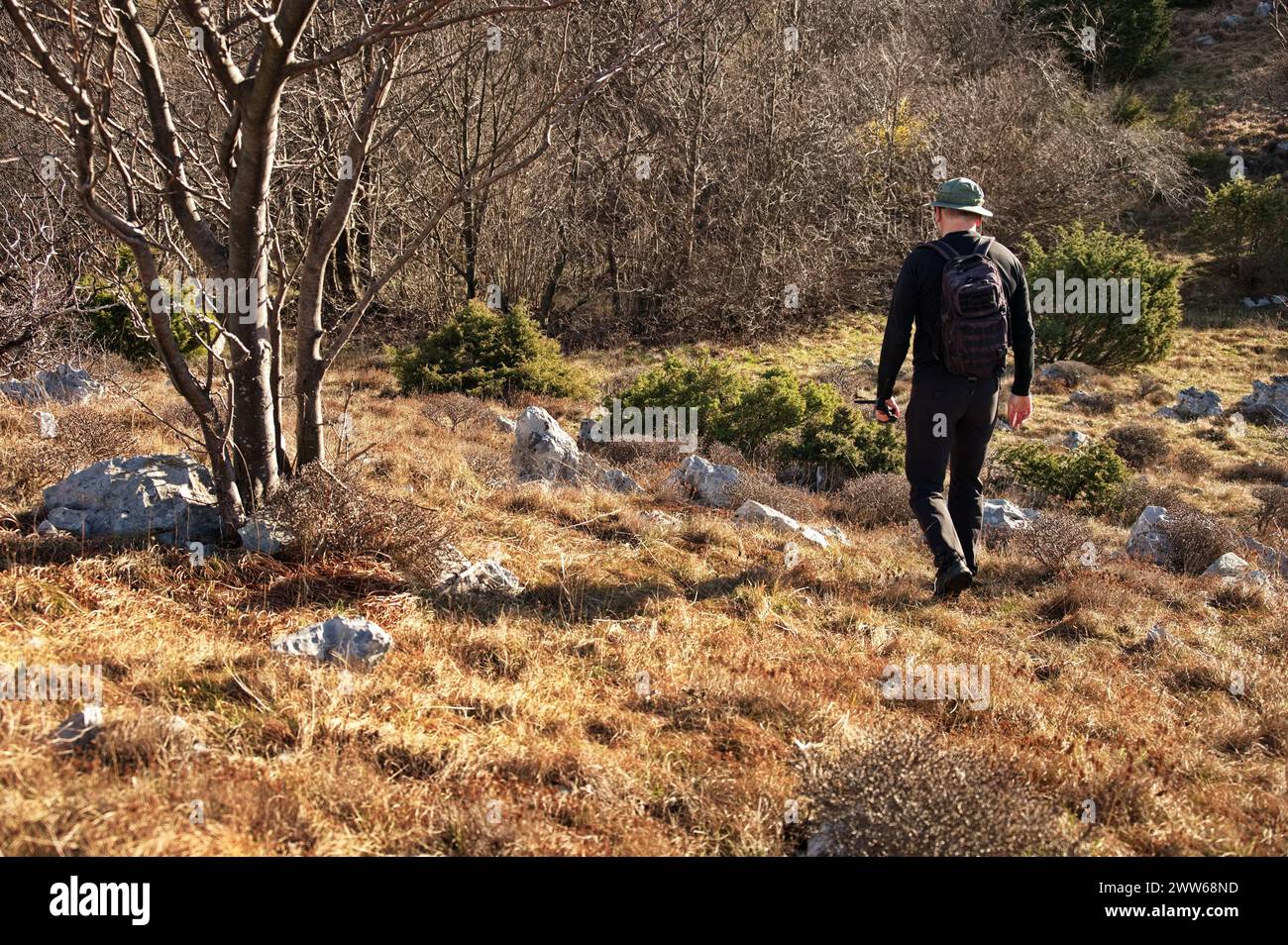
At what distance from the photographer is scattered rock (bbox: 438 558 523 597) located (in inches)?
161

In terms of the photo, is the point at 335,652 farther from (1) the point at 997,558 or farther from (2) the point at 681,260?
(2) the point at 681,260

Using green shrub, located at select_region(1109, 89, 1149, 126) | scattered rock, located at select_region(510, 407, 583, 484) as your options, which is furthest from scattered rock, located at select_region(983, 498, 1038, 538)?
green shrub, located at select_region(1109, 89, 1149, 126)

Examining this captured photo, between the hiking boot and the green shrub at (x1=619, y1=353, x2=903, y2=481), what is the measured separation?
380cm

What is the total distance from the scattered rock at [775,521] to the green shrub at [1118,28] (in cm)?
2708

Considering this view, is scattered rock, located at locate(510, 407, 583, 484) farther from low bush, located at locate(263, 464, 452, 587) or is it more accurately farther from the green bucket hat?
the green bucket hat

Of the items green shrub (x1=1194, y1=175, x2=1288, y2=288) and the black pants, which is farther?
green shrub (x1=1194, y1=175, x2=1288, y2=288)

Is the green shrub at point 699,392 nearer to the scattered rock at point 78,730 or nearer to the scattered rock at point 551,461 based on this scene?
the scattered rock at point 551,461

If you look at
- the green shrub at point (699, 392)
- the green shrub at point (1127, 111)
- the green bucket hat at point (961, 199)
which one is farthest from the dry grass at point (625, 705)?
the green shrub at point (1127, 111)

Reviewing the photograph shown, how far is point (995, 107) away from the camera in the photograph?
20.2 metres

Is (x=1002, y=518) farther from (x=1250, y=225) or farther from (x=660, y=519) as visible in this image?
(x=1250, y=225)

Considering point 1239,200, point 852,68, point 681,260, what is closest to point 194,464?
point 681,260

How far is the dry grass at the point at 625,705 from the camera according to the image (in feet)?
7.98

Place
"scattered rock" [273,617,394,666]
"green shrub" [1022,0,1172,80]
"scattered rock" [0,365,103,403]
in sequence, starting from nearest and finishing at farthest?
1. "scattered rock" [273,617,394,666]
2. "scattered rock" [0,365,103,403]
3. "green shrub" [1022,0,1172,80]

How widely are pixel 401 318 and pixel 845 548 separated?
41.6 ft
